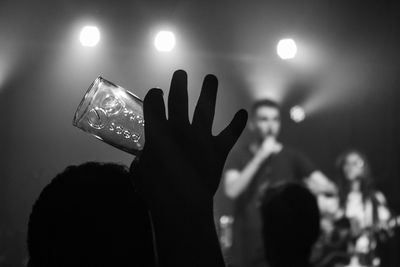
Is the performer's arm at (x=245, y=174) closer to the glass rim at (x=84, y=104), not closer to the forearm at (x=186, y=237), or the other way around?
the glass rim at (x=84, y=104)

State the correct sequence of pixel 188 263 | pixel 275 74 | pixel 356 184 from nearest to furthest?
pixel 188 263 → pixel 356 184 → pixel 275 74

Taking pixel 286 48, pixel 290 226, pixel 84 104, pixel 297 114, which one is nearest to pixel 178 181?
pixel 84 104

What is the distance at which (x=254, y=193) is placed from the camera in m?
3.88

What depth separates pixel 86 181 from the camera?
81 cm

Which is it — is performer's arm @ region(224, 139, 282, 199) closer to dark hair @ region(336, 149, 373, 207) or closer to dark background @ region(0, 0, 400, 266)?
dark hair @ region(336, 149, 373, 207)

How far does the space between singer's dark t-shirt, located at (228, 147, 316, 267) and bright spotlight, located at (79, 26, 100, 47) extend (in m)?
1.80

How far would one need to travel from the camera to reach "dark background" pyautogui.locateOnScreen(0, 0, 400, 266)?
489 cm

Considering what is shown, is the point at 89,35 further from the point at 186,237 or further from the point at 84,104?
the point at 186,237

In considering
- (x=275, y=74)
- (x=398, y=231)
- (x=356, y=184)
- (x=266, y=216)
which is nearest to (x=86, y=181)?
(x=266, y=216)

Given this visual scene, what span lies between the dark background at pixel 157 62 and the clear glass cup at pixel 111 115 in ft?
12.3

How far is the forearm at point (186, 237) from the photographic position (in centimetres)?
65

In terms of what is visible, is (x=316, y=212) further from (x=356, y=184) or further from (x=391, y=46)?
(x=391, y=46)

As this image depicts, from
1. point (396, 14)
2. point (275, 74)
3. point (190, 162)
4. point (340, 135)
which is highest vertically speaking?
point (396, 14)

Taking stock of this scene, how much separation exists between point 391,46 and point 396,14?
1.19 ft
